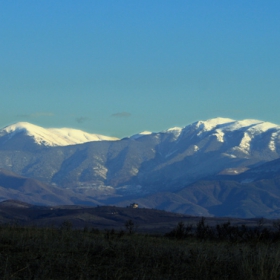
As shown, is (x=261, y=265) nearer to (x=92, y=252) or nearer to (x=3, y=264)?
(x=92, y=252)

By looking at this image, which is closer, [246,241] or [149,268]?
[149,268]

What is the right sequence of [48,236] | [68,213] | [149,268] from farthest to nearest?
[68,213] → [48,236] → [149,268]

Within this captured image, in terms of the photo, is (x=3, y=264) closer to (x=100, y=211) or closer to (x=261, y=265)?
(x=261, y=265)

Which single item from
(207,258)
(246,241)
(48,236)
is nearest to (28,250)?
(48,236)

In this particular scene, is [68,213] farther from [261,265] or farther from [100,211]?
[261,265]

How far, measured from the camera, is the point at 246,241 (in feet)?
77.7

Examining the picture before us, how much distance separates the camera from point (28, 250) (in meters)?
16.5

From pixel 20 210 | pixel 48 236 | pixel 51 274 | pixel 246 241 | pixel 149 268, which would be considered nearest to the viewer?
pixel 51 274

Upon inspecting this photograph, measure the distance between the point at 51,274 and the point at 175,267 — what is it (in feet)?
8.99

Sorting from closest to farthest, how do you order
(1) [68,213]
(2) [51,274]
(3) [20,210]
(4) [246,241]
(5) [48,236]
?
1. (2) [51,274]
2. (5) [48,236]
3. (4) [246,241]
4. (1) [68,213]
5. (3) [20,210]

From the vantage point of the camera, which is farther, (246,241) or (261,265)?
(246,241)

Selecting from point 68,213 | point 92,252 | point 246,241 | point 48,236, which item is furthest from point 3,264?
point 68,213

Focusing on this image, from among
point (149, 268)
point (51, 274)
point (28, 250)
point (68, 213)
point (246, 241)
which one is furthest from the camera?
point (68, 213)

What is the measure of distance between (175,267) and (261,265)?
1.80 m
